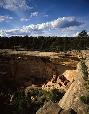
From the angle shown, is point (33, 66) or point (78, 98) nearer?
point (78, 98)

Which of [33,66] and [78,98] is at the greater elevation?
[33,66]

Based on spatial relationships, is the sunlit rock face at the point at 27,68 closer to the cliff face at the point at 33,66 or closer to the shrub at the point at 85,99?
the cliff face at the point at 33,66

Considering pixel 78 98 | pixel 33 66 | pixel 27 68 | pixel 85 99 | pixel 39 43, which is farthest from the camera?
pixel 39 43

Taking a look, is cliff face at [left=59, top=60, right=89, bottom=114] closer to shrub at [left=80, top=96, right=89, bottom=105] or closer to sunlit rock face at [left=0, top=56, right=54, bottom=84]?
shrub at [left=80, top=96, right=89, bottom=105]

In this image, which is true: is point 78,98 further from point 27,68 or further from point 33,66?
point 27,68

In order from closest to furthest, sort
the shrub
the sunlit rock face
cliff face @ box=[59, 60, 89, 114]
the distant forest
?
1. cliff face @ box=[59, 60, 89, 114]
2. the shrub
3. the sunlit rock face
4. the distant forest

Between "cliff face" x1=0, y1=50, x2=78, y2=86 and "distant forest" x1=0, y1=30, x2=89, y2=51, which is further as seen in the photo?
"distant forest" x1=0, y1=30, x2=89, y2=51

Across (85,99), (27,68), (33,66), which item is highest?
(33,66)

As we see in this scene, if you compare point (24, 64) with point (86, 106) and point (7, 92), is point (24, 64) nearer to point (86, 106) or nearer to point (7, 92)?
point (7, 92)

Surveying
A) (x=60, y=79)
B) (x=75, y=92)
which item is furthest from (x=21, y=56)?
(x=75, y=92)

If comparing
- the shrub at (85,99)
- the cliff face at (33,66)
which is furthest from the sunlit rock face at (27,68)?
the shrub at (85,99)

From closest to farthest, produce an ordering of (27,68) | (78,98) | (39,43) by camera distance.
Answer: (78,98), (27,68), (39,43)

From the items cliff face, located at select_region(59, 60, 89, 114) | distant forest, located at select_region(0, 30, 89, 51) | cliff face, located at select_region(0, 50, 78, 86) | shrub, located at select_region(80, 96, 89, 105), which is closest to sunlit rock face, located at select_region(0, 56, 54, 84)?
Answer: cliff face, located at select_region(0, 50, 78, 86)

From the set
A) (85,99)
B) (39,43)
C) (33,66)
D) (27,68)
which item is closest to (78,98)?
(85,99)
